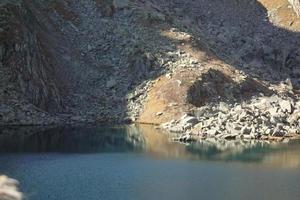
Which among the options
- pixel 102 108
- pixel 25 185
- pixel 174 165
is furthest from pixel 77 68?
pixel 25 185

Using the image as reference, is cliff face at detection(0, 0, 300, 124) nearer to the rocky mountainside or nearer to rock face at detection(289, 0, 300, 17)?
the rocky mountainside

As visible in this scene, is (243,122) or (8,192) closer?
(8,192)

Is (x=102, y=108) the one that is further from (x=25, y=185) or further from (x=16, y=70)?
(x=25, y=185)

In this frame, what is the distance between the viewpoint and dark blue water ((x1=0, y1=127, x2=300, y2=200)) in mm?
35000

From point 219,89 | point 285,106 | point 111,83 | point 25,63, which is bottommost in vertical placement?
point 285,106

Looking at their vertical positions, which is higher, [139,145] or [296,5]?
[296,5]

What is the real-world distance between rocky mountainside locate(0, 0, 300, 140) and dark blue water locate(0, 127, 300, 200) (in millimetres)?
7023

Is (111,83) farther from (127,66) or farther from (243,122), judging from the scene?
(243,122)

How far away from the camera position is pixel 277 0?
115 metres

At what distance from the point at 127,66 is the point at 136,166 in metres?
37.2

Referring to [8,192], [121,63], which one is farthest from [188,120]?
[8,192]

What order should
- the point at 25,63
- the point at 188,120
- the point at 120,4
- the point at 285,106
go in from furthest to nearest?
the point at 120,4 → the point at 285,106 → the point at 25,63 → the point at 188,120

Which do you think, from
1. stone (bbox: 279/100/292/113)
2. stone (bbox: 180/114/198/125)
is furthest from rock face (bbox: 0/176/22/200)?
stone (bbox: 279/100/292/113)

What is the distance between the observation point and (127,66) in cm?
8188
